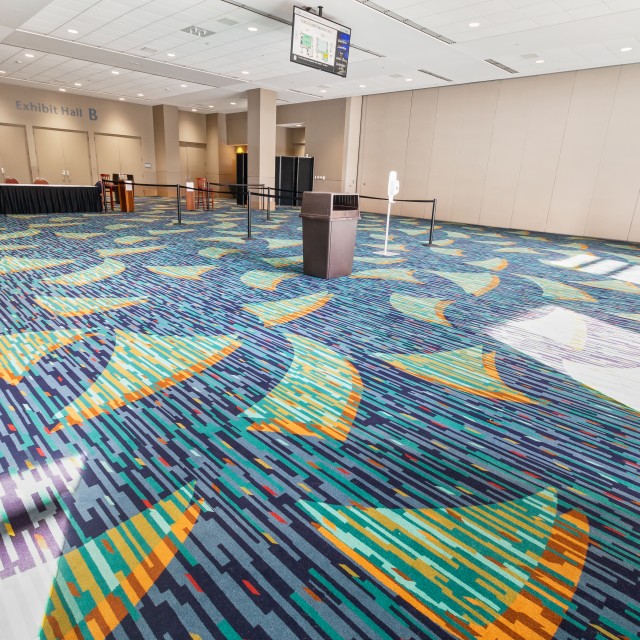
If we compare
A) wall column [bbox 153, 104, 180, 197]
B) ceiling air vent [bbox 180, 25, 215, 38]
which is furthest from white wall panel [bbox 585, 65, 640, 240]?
wall column [bbox 153, 104, 180, 197]

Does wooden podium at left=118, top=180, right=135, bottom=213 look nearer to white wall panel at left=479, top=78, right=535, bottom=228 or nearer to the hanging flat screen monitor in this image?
the hanging flat screen monitor

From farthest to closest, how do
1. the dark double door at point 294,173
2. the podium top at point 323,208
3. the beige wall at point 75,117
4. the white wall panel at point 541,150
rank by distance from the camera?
the dark double door at point 294,173 < the beige wall at point 75,117 < the white wall panel at point 541,150 < the podium top at point 323,208

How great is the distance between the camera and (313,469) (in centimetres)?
187

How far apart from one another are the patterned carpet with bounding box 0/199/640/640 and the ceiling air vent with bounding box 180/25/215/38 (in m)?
6.31

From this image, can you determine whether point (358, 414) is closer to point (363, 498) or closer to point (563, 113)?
point (363, 498)

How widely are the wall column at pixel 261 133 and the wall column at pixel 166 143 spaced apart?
6207 millimetres

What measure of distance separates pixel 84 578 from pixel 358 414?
1387mm

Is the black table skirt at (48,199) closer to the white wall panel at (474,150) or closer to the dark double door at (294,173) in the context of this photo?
the dark double door at (294,173)

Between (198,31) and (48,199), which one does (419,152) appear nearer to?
(198,31)

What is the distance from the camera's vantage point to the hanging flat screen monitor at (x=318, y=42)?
662 centimetres

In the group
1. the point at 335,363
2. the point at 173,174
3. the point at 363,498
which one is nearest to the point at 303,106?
the point at 173,174

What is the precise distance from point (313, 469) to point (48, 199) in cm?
1188

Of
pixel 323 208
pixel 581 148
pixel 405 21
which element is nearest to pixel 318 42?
pixel 405 21

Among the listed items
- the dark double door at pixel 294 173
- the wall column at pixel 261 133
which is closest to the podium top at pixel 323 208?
Result: the wall column at pixel 261 133
